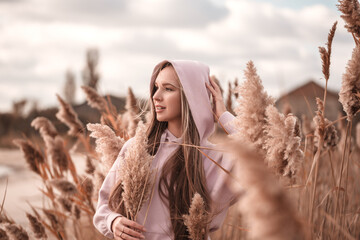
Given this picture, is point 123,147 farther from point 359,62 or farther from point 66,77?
point 66,77

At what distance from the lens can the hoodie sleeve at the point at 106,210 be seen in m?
1.70

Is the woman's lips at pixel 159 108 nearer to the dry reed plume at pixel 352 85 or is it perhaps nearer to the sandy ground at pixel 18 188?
the dry reed plume at pixel 352 85

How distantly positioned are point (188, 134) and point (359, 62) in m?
0.90

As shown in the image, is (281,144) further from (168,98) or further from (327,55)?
(168,98)

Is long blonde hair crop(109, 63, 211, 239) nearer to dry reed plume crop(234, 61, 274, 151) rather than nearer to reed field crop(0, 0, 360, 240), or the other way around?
reed field crop(0, 0, 360, 240)

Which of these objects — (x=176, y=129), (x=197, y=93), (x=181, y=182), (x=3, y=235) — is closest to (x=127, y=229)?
(x=181, y=182)

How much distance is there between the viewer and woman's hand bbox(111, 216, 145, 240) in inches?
60.2

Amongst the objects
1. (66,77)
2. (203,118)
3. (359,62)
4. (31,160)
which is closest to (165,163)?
(203,118)

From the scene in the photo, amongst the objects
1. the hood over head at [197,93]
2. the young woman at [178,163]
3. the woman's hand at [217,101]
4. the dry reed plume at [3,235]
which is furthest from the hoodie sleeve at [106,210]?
the dry reed plume at [3,235]

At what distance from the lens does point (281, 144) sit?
1088 millimetres

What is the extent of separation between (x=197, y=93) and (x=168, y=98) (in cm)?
16

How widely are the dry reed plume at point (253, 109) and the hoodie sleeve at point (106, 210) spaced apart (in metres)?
0.72

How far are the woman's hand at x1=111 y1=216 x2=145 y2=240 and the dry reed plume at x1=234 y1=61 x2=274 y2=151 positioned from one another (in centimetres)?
66

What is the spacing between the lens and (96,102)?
8.68 ft
